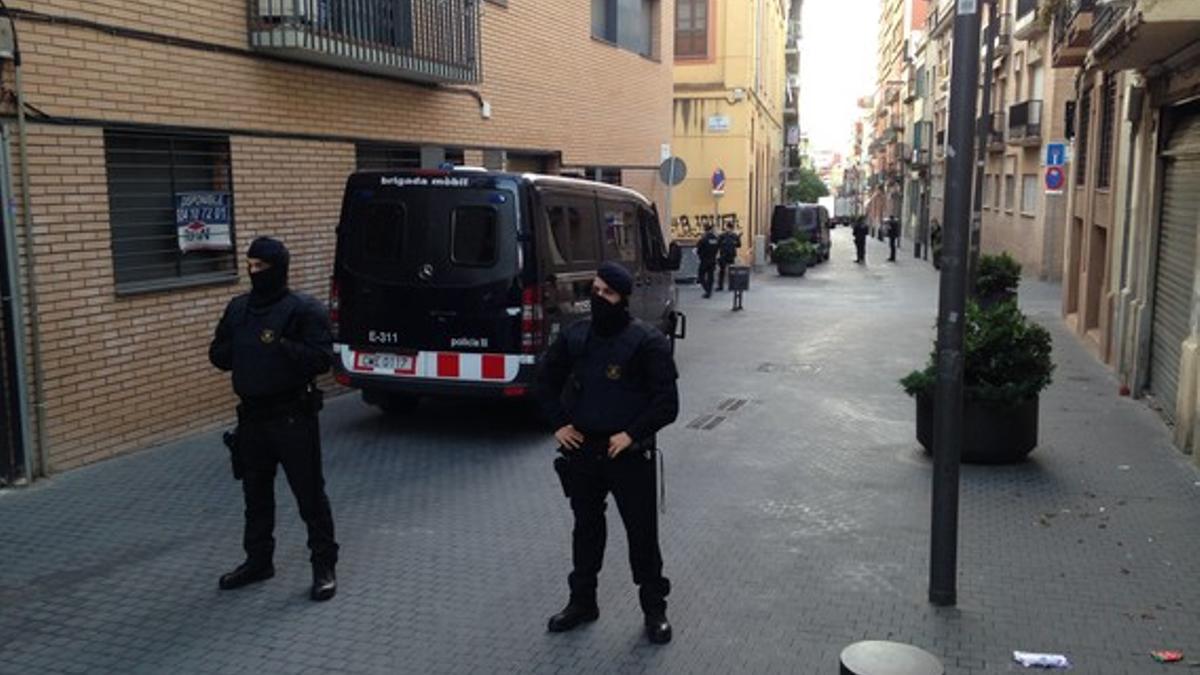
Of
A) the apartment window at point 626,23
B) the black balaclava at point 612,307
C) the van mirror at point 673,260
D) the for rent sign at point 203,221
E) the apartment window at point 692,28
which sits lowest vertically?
the van mirror at point 673,260

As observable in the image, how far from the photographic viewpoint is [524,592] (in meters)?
5.48

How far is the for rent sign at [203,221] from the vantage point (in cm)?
895

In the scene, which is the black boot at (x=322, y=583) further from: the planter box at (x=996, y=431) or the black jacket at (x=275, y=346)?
the planter box at (x=996, y=431)

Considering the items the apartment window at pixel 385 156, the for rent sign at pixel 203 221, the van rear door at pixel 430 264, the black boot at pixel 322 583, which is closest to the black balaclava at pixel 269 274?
the black boot at pixel 322 583

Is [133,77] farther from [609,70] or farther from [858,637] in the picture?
Answer: [609,70]

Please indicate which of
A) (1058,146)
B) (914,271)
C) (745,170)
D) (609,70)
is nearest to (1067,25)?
(1058,146)

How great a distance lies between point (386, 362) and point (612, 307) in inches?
180

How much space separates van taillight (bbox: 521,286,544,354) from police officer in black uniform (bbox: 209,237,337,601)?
10.9ft

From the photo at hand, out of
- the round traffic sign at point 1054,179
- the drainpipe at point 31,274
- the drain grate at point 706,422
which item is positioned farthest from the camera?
the round traffic sign at point 1054,179

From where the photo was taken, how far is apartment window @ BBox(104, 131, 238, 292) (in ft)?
27.4

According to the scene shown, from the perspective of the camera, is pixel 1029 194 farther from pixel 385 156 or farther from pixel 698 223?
pixel 385 156

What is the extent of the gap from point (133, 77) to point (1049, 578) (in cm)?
736

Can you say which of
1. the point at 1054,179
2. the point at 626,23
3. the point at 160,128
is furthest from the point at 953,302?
the point at 1054,179

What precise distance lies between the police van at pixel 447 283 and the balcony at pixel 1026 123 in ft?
82.2
